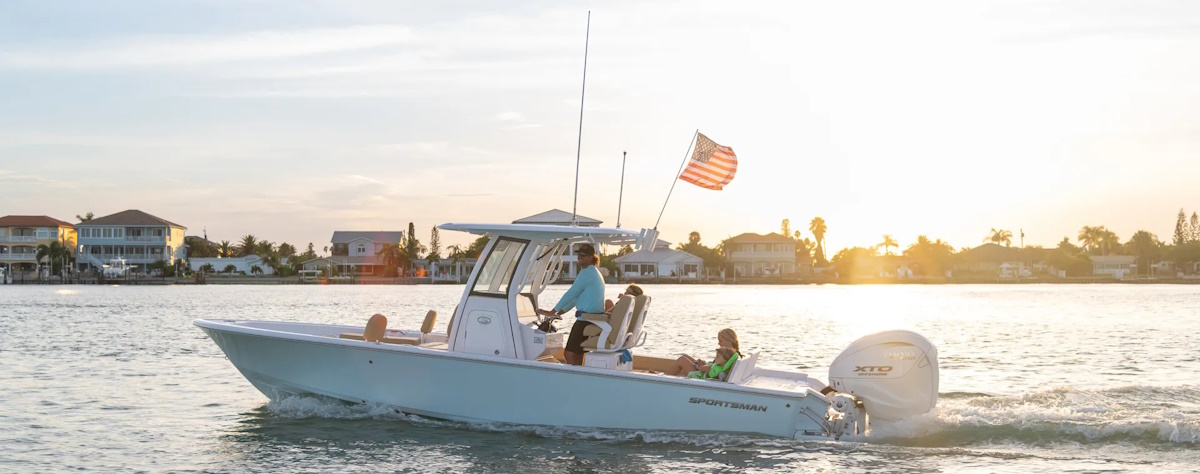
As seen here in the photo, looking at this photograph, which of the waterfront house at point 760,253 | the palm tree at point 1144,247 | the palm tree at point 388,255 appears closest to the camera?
the waterfront house at point 760,253

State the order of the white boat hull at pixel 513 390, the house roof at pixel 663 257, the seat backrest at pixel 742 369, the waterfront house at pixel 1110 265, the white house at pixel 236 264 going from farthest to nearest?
the waterfront house at pixel 1110 265 → the white house at pixel 236 264 → the house roof at pixel 663 257 → the seat backrest at pixel 742 369 → the white boat hull at pixel 513 390

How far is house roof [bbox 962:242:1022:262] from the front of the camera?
452ft

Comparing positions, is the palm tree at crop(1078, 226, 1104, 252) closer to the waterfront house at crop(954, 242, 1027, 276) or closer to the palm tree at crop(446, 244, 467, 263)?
the waterfront house at crop(954, 242, 1027, 276)

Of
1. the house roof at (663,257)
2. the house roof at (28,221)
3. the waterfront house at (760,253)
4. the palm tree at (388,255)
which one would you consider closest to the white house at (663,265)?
the house roof at (663,257)

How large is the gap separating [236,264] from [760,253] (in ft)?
205

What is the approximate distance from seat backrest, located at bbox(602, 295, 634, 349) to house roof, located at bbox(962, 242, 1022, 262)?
137243mm

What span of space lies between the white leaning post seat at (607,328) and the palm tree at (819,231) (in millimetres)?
147514

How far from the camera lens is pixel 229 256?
137m

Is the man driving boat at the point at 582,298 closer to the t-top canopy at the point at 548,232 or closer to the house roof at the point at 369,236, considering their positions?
the t-top canopy at the point at 548,232

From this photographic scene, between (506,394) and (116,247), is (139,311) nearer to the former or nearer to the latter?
(506,394)

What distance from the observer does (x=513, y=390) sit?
11.0 meters

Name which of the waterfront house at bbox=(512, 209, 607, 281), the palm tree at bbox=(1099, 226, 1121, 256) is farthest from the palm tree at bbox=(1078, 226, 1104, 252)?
the waterfront house at bbox=(512, 209, 607, 281)

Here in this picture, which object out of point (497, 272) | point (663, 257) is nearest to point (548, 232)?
point (497, 272)

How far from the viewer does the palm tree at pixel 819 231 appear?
15488cm
